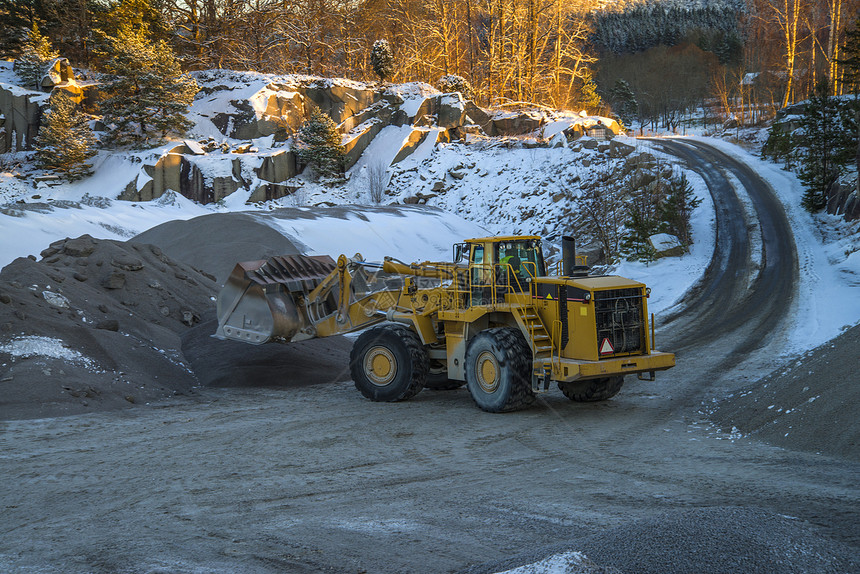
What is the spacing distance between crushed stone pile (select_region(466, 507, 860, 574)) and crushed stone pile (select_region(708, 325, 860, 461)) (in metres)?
3.23

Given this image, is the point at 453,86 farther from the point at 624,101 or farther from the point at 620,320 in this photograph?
the point at 620,320

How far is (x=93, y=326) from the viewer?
13547 millimetres

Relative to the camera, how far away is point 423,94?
138 ft

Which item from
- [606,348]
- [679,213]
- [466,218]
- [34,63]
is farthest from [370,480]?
[34,63]

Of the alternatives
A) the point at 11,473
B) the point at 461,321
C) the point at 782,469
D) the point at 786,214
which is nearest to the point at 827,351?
the point at 782,469

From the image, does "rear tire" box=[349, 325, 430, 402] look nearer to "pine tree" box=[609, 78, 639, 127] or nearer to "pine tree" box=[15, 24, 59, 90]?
"pine tree" box=[15, 24, 59, 90]

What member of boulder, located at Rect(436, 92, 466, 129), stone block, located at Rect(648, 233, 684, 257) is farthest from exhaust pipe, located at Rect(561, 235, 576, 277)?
boulder, located at Rect(436, 92, 466, 129)

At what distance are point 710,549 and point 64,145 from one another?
34.6 metres

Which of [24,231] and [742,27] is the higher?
[742,27]

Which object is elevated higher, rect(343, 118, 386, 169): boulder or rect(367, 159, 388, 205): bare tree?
rect(343, 118, 386, 169): boulder

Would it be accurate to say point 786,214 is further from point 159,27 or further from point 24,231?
point 159,27

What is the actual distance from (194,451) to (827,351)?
905cm

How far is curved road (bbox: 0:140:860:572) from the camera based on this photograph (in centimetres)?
580

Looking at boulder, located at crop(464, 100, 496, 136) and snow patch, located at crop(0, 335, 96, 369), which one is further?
boulder, located at crop(464, 100, 496, 136)
